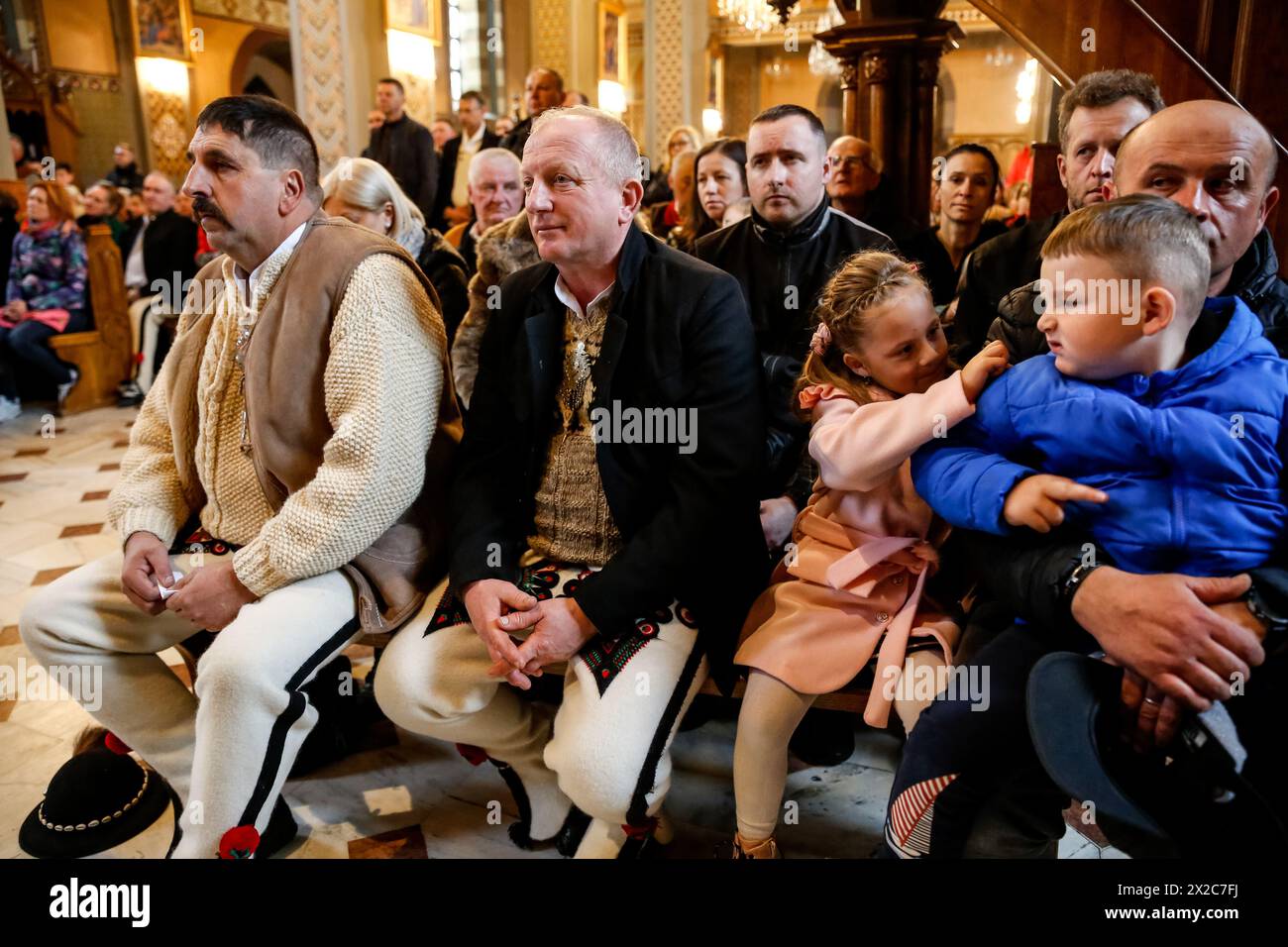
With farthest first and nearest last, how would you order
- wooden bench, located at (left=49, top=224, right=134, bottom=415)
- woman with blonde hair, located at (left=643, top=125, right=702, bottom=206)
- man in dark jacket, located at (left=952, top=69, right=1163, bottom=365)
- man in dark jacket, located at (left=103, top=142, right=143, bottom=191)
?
man in dark jacket, located at (left=103, top=142, right=143, bottom=191) < wooden bench, located at (left=49, top=224, right=134, bottom=415) < woman with blonde hair, located at (left=643, top=125, right=702, bottom=206) < man in dark jacket, located at (left=952, top=69, right=1163, bottom=365)

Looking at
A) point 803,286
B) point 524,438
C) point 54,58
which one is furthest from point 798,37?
point 524,438

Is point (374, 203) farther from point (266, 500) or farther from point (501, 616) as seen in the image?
point (501, 616)

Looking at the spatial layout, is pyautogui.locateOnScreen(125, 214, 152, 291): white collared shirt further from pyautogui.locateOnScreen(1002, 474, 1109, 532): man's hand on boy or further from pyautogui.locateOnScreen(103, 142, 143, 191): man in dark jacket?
pyautogui.locateOnScreen(1002, 474, 1109, 532): man's hand on boy

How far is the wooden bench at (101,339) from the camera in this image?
6344 mm

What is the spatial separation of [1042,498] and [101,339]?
22.9 feet

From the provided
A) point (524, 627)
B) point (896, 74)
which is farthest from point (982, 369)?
point (896, 74)

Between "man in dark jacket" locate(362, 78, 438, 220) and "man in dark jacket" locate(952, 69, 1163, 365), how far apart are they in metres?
4.76

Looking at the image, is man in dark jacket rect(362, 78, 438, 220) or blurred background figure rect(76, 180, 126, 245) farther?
blurred background figure rect(76, 180, 126, 245)

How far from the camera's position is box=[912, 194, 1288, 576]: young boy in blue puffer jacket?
1.25m

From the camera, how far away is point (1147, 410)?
1.30 m

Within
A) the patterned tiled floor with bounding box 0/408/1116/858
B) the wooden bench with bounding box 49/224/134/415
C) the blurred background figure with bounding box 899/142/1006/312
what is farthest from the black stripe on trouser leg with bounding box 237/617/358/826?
the wooden bench with bounding box 49/224/134/415

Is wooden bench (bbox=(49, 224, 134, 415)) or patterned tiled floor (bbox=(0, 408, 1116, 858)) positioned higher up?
wooden bench (bbox=(49, 224, 134, 415))

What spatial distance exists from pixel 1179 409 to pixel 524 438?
3.96ft
